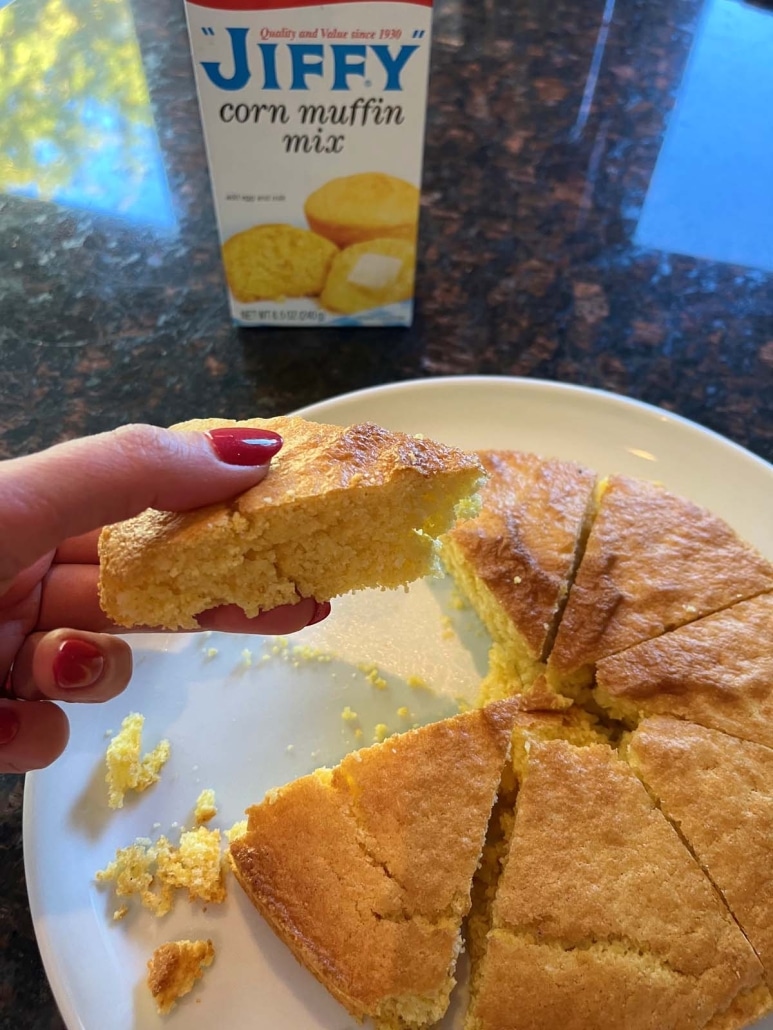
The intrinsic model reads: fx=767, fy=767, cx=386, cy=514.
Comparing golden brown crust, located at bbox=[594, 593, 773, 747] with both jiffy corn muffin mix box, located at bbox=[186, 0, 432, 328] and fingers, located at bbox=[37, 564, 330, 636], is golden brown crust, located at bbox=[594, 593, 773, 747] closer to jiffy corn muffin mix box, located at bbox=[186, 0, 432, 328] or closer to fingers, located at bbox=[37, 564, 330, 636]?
fingers, located at bbox=[37, 564, 330, 636]

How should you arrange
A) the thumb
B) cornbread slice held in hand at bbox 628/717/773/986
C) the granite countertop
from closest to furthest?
the thumb → cornbread slice held in hand at bbox 628/717/773/986 → the granite countertop

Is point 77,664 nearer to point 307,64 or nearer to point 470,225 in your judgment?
point 307,64

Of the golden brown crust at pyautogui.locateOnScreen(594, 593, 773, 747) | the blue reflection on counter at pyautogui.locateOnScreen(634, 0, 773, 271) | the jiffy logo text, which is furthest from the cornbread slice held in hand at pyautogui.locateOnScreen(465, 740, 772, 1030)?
the blue reflection on counter at pyautogui.locateOnScreen(634, 0, 773, 271)

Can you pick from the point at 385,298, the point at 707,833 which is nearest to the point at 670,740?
the point at 707,833

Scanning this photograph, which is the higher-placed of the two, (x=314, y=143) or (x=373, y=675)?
(x=314, y=143)

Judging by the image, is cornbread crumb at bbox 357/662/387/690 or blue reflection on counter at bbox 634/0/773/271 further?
blue reflection on counter at bbox 634/0/773/271

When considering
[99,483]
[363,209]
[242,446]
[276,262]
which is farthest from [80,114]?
[99,483]
